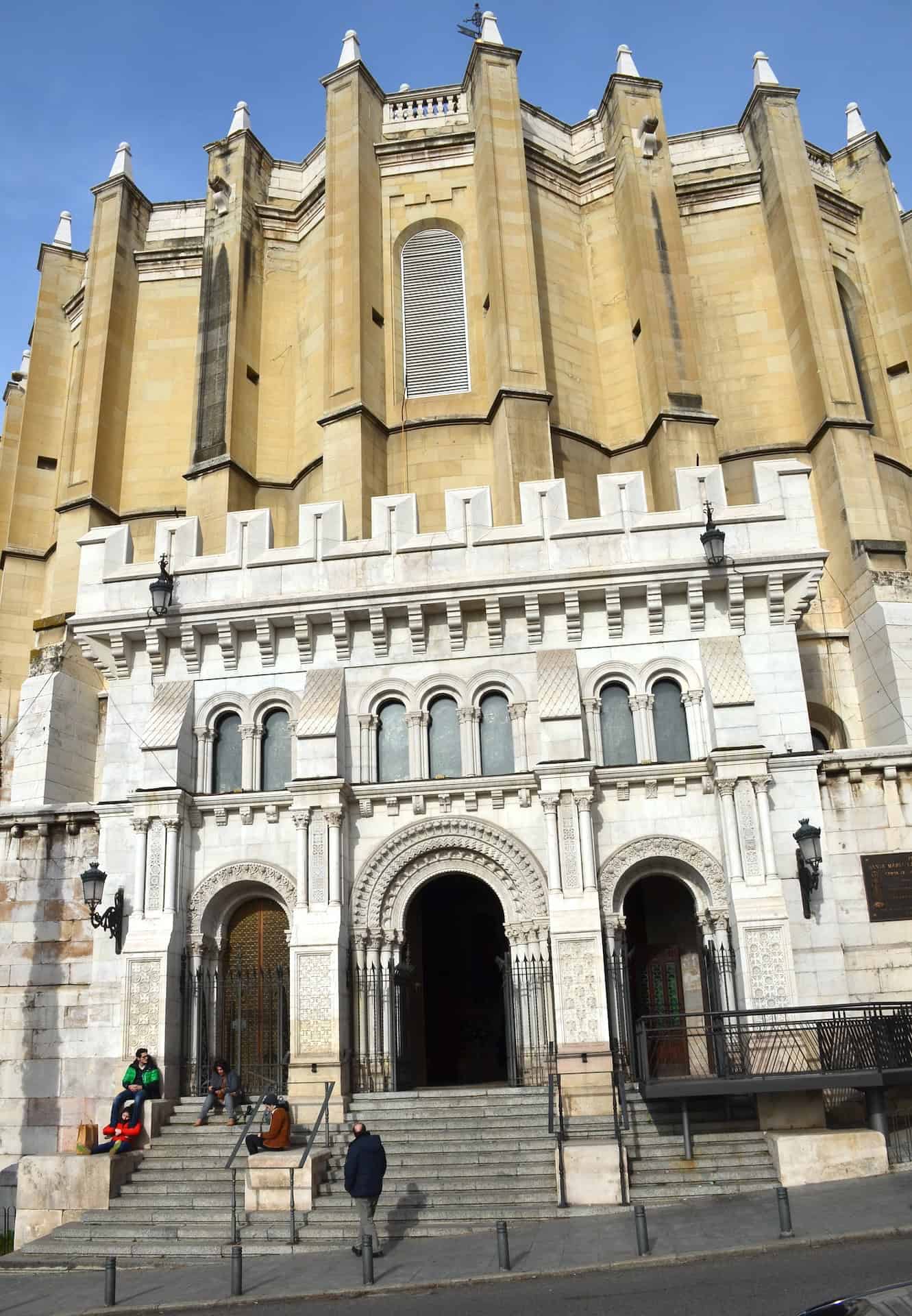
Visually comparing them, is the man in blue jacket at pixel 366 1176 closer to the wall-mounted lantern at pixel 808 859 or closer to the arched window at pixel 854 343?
the wall-mounted lantern at pixel 808 859

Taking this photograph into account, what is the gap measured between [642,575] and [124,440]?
17661 mm

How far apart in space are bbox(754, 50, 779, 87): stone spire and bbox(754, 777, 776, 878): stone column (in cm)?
2229

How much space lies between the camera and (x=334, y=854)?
1775cm

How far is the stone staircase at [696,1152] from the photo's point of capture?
14.0 metres

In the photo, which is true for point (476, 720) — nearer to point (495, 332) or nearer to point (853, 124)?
point (495, 332)

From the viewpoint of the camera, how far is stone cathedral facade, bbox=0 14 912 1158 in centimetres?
1736

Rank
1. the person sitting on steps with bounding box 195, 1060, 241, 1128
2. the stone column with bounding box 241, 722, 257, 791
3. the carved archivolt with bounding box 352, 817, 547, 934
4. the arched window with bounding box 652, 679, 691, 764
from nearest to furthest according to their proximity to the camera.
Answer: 1. the person sitting on steps with bounding box 195, 1060, 241, 1128
2. the carved archivolt with bounding box 352, 817, 547, 934
3. the arched window with bounding box 652, 679, 691, 764
4. the stone column with bounding box 241, 722, 257, 791

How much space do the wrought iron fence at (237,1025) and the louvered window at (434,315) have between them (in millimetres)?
15555

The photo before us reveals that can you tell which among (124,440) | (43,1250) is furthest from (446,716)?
(124,440)

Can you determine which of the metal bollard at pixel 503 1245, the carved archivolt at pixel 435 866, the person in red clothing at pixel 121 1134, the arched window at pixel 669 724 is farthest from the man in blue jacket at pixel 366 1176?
the arched window at pixel 669 724

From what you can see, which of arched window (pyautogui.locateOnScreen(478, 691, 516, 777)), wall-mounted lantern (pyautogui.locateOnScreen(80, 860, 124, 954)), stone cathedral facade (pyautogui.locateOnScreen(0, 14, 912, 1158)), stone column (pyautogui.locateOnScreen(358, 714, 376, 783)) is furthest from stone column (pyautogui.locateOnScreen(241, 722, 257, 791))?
arched window (pyautogui.locateOnScreen(478, 691, 516, 777))

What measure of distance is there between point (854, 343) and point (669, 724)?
17.0 m

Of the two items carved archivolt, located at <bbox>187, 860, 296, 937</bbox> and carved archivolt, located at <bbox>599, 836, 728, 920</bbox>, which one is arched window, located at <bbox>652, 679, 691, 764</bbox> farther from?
carved archivolt, located at <bbox>187, 860, 296, 937</bbox>

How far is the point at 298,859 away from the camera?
1777 cm
